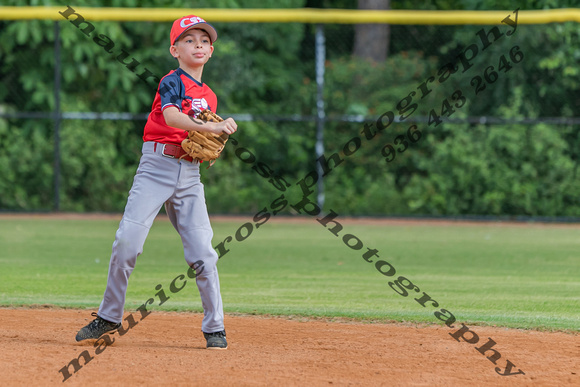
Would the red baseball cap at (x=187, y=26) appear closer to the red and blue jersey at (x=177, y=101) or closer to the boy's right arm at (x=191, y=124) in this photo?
the red and blue jersey at (x=177, y=101)

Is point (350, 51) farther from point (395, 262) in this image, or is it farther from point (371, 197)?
point (395, 262)

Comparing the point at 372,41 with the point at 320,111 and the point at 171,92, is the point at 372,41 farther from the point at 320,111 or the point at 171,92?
the point at 171,92

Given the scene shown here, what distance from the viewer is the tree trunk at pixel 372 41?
59.2 feet

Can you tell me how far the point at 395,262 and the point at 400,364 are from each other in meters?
4.95

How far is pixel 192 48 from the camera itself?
5.19 metres

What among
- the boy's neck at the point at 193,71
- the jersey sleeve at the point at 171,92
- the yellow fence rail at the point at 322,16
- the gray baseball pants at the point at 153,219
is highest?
the yellow fence rail at the point at 322,16

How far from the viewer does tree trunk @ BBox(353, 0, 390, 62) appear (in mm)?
18047

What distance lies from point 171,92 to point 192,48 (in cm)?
32

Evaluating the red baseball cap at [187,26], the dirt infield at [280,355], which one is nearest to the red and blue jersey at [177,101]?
the red baseball cap at [187,26]

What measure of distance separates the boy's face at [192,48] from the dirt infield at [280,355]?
1654 mm

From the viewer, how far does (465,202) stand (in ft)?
50.6

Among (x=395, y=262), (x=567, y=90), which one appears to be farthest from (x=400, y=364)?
(x=567, y=90)

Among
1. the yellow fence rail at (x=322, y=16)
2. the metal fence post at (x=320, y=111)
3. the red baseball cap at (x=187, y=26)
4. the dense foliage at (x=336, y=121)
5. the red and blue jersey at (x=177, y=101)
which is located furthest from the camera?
the dense foliage at (x=336, y=121)

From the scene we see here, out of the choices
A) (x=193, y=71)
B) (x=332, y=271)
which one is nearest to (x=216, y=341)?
(x=193, y=71)
